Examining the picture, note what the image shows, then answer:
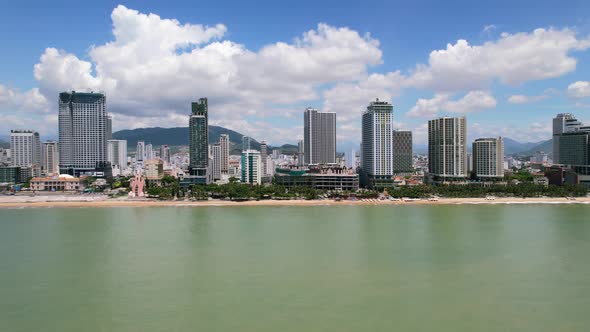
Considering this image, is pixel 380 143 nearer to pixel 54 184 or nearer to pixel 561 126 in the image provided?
pixel 54 184

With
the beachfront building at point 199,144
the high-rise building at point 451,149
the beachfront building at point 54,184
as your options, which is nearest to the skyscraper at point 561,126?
the high-rise building at point 451,149

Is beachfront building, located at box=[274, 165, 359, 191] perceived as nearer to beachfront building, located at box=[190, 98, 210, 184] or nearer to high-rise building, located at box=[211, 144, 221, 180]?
beachfront building, located at box=[190, 98, 210, 184]

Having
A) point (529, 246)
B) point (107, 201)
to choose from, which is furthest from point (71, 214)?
point (529, 246)

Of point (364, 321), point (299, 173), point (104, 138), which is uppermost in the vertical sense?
point (104, 138)

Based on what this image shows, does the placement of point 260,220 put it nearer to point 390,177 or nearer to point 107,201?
point 107,201

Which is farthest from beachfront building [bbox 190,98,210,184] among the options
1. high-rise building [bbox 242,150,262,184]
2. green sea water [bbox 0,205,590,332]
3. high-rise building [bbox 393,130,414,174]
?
high-rise building [bbox 393,130,414,174]
